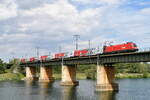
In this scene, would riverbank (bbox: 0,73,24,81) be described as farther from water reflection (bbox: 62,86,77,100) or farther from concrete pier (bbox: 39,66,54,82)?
water reflection (bbox: 62,86,77,100)

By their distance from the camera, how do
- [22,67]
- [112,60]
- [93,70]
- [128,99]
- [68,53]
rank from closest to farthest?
1. [128,99]
2. [112,60]
3. [68,53]
4. [93,70]
5. [22,67]

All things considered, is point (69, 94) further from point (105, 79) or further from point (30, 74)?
point (30, 74)

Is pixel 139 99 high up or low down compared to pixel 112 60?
down

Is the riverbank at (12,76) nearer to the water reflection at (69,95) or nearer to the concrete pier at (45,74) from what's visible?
the concrete pier at (45,74)

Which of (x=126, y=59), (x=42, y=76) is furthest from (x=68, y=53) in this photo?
(x=126, y=59)

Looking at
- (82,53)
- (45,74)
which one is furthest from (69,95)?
(45,74)

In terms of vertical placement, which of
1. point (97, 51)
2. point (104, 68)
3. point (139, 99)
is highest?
point (97, 51)

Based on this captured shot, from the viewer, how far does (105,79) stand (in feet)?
253

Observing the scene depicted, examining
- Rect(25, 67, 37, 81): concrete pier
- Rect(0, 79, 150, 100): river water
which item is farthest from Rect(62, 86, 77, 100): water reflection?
Rect(25, 67, 37, 81): concrete pier

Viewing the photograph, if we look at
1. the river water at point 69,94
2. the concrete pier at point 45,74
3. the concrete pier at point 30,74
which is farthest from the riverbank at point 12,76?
the river water at point 69,94

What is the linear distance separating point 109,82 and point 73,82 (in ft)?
80.1

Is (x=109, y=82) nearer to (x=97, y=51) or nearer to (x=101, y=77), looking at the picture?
(x=101, y=77)

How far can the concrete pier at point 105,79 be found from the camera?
250 feet

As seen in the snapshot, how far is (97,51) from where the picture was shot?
8444 centimetres
